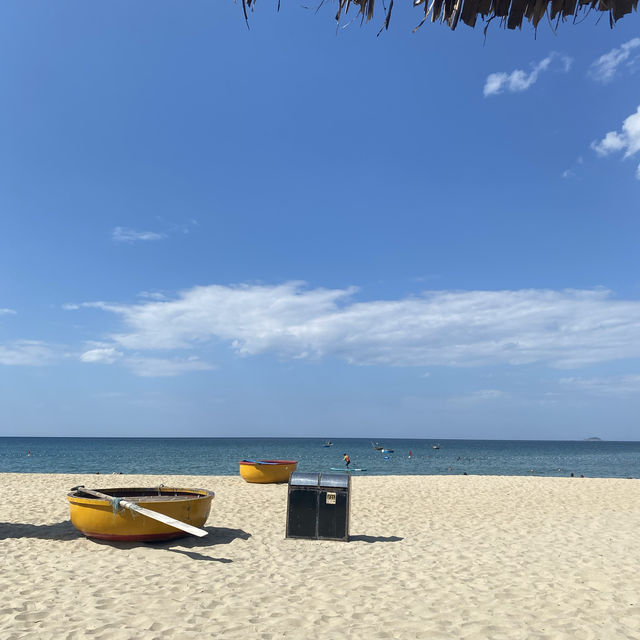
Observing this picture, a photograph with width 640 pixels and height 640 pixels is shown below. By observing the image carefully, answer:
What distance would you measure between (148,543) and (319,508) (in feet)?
10.1

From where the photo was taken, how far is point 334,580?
7.17 metres

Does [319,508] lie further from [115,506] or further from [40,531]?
[40,531]

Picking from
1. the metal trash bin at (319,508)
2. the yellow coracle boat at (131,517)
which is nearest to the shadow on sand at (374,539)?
the metal trash bin at (319,508)

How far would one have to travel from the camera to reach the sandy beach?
17.8 feet

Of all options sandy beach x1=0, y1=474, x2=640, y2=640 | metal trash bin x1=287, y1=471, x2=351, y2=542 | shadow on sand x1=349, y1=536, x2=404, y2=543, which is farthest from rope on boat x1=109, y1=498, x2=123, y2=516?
shadow on sand x1=349, y1=536, x2=404, y2=543

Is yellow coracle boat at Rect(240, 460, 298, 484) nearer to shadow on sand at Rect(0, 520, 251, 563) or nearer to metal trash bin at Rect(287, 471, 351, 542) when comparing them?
shadow on sand at Rect(0, 520, 251, 563)

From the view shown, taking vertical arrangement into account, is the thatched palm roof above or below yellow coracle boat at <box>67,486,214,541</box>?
above

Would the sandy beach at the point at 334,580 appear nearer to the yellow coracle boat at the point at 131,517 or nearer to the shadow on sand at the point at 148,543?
the shadow on sand at the point at 148,543

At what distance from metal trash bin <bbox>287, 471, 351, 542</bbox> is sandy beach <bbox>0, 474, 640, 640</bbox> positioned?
0.81ft

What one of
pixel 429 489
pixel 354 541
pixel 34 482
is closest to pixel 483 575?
pixel 354 541

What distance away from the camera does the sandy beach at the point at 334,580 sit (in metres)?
5.42

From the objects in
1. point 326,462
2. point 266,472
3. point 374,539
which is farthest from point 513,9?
point 326,462

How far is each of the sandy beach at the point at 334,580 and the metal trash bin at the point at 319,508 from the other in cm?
25

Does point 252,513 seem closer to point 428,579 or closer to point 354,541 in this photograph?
point 354,541
